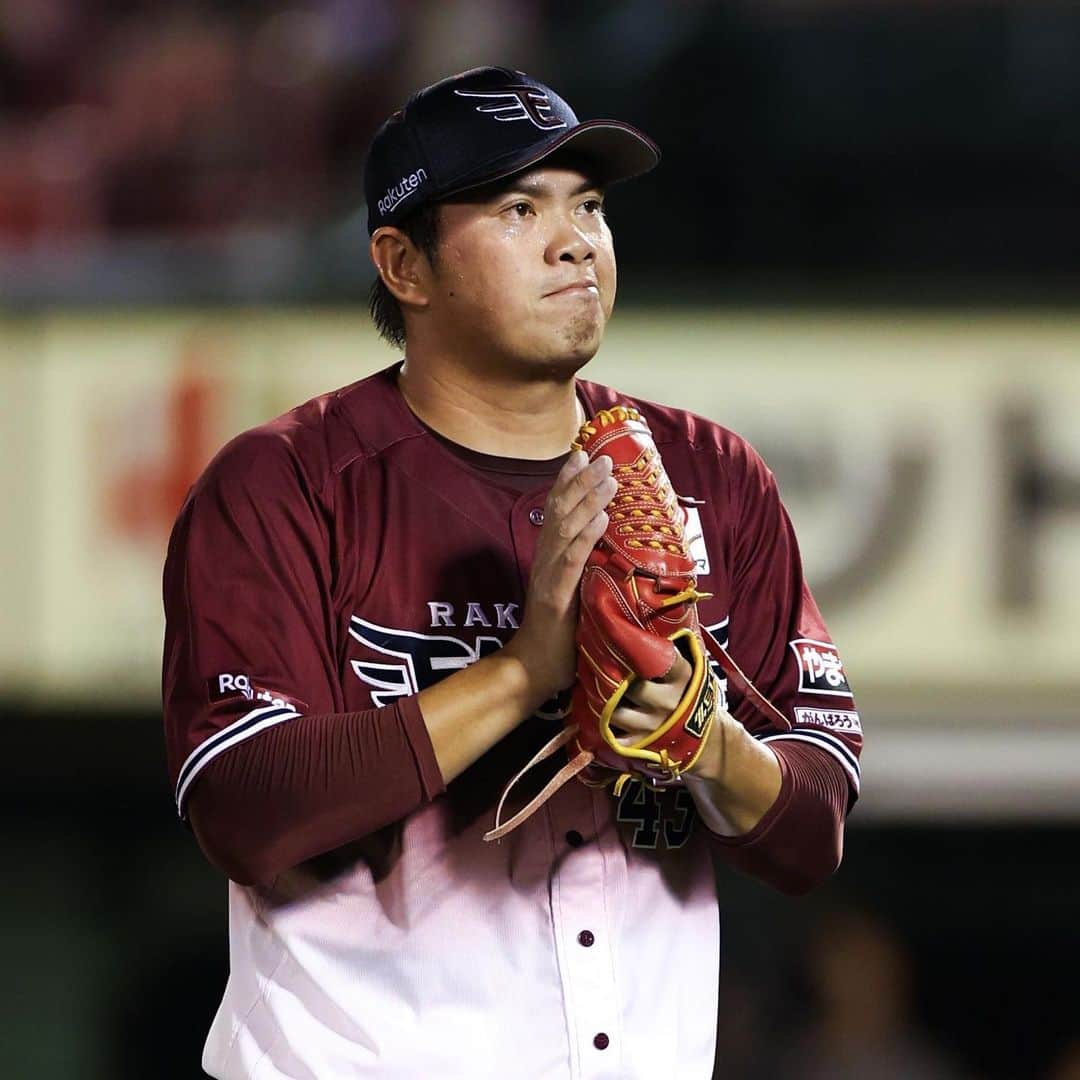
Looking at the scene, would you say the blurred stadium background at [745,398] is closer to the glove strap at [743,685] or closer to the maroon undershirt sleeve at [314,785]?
the glove strap at [743,685]

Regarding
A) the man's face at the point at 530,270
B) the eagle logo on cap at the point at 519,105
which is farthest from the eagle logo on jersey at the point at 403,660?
the eagle logo on cap at the point at 519,105

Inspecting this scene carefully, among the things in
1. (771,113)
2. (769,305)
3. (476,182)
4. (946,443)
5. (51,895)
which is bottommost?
(51,895)

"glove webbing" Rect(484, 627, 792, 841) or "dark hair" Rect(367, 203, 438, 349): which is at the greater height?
"dark hair" Rect(367, 203, 438, 349)

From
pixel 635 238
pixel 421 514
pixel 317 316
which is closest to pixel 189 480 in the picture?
pixel 317 316

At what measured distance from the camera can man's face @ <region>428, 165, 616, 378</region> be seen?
8.04 ft

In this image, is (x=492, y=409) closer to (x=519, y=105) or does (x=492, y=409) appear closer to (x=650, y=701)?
(x=519, y=105)

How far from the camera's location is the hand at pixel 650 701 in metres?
2.22

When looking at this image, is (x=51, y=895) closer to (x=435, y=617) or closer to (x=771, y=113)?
(x=771, y=113)

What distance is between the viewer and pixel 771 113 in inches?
260

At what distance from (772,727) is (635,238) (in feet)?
13.2

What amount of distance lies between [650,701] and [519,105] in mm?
767

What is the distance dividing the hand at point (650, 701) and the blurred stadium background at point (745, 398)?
3741 mm

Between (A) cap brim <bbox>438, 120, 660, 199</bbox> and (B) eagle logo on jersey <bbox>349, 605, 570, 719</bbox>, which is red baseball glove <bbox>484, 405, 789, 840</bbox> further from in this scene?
(A) cap brim <bbox>438, 120, 660, 199</bbox>

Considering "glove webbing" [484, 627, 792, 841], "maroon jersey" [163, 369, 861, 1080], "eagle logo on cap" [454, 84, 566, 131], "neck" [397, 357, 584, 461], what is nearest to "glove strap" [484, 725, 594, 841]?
"glove webbing" [484, 627, 792, 841]
